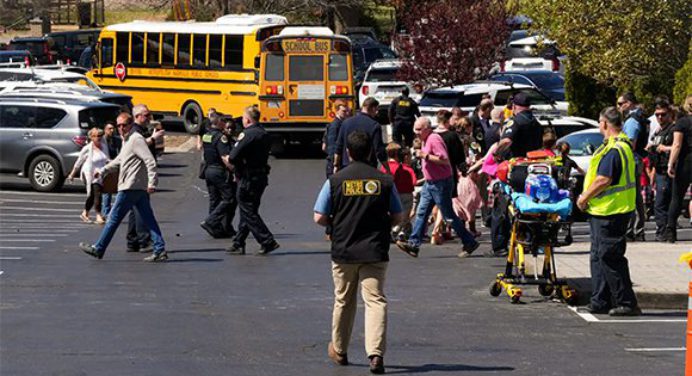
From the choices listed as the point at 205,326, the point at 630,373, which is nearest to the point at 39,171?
the point at 205,326

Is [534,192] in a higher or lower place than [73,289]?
higher

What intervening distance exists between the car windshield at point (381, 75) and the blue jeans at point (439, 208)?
21980 mm

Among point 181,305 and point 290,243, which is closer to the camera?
point 181,305

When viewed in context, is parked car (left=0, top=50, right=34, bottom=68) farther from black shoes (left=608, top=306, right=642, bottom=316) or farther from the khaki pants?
the khaki pants

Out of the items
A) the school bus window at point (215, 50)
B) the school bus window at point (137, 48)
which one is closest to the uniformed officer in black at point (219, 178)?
the school bus window at point (215, 50)

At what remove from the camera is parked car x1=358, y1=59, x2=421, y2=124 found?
38312mm

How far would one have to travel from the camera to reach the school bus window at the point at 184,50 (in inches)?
1471

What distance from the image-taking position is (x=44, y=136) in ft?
89.4

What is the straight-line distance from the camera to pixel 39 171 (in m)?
27.2

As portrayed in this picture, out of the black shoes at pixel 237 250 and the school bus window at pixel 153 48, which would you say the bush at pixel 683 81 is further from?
the school bus window at pixel 153 48

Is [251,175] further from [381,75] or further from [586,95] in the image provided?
[381,75]

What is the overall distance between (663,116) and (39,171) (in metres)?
13.0

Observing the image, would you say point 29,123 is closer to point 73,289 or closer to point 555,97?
point 73,289

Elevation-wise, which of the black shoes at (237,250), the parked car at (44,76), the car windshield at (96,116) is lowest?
the parked car at (44,76)
